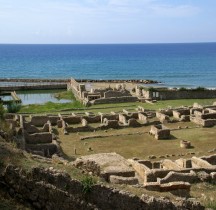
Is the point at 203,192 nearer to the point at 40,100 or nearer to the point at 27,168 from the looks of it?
the point at 27,168

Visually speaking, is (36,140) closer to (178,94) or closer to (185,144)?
(185,144)

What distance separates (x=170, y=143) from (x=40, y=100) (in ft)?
123

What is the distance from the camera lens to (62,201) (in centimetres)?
973

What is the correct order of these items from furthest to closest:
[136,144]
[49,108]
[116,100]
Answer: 1. [116,100]
2. [49,108]
3. [136,144]

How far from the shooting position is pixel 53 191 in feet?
31.7

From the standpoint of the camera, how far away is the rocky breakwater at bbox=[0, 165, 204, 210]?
9.64 m

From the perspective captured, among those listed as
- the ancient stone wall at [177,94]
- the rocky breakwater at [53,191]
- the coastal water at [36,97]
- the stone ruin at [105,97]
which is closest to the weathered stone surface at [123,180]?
the rocky breakwater at [53,191]

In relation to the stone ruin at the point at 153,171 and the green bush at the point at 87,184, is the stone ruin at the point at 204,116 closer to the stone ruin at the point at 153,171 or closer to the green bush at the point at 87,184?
the stone ruin at the point at 153,171

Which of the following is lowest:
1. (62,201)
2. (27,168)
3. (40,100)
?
(40,100)

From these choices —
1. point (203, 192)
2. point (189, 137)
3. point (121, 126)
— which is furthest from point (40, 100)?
point (203, 192)

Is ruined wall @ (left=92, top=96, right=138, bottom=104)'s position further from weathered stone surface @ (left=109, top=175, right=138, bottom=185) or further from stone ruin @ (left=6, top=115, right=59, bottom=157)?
weathered stone surface @ (left=109, top=175, right=138, bottom=185)

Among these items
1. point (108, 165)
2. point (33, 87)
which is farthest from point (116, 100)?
point (33, 87)

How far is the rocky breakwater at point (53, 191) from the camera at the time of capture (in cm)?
964

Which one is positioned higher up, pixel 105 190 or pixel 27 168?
pixel 27 168
